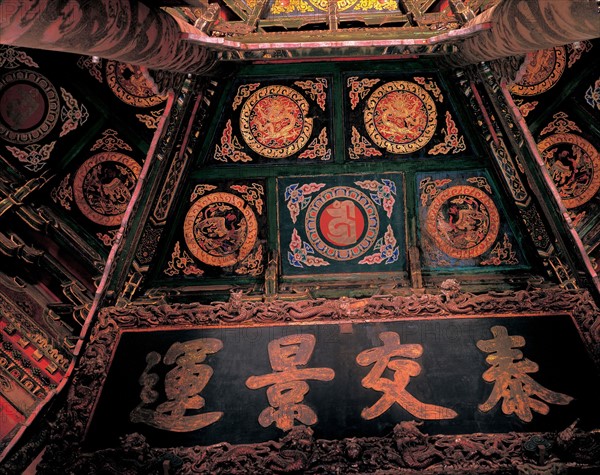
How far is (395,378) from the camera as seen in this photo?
4.43 m

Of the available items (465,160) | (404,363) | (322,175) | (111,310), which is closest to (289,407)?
(404,363)

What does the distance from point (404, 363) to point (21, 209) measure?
11.5 ft

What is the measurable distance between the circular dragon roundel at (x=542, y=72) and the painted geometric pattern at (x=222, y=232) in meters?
2.44

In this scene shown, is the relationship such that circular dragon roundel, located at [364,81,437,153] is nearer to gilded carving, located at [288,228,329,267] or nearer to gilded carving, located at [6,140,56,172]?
gilded carving, located at [288,228,329,267]

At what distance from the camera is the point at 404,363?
14.7 ft

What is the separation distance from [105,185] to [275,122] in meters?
1.65

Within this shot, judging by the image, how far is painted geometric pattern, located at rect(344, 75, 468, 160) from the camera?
5.33 m

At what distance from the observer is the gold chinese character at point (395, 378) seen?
424 centimetres

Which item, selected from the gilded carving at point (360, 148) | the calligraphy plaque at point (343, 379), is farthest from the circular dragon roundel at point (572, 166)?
the gilded carving at point (360, 148)

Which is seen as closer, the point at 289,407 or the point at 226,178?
the point at 289,407

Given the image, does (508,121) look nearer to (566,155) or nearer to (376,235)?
(566,155)

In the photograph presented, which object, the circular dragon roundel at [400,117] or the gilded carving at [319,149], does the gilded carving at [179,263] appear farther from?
the circular dragon roundel at [400,117]

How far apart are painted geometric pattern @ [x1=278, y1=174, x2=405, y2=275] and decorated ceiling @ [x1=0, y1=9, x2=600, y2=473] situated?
0.06 ft

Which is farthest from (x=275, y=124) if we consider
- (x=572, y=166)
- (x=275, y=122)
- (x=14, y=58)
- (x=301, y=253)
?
(x=572, y=166)
